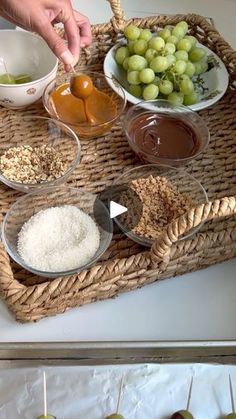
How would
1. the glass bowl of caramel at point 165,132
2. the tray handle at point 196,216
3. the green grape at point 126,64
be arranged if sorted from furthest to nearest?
1. the green grape at point 126,64
2. the glass bowl of caramel at point 165,132
3. the tray handle at point 196,216

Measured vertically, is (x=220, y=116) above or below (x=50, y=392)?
above

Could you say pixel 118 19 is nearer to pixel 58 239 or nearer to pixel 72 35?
pixel 72 35

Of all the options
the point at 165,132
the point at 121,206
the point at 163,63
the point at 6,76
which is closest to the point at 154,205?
the point at 121,206

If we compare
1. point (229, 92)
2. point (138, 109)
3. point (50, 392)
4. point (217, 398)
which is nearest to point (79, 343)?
point (50, 392)

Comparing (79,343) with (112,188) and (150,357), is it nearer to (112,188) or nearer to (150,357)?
(150,357)

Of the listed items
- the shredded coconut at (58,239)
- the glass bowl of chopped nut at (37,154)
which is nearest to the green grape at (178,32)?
the glass bowl of chopped nut at (37,154)

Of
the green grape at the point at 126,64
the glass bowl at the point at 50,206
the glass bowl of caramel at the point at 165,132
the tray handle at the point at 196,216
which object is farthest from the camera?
the green grape at the point at 126,64

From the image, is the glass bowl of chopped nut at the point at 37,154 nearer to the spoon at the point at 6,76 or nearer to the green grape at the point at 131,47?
the spoon at the point at 6,76
